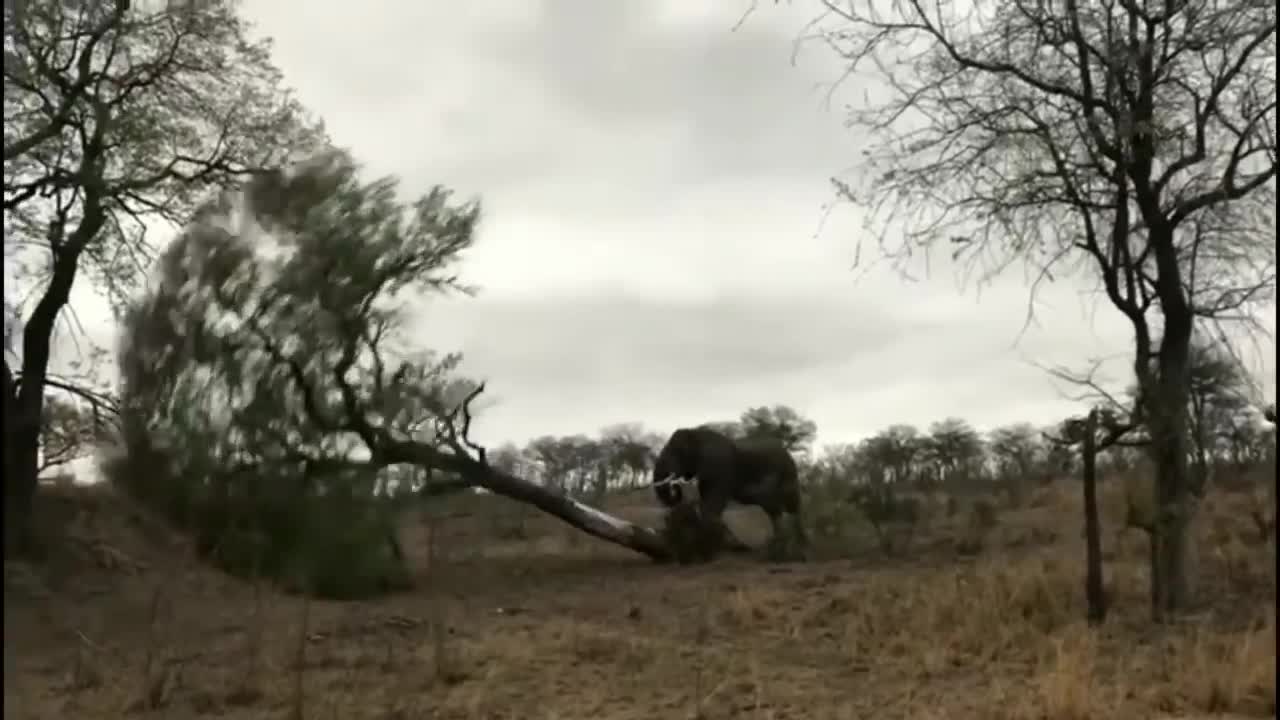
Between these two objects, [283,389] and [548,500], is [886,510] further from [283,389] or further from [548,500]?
[283,389]

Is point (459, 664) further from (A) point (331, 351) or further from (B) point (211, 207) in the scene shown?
(B) point (211, 207)

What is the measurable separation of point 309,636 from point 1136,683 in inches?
270

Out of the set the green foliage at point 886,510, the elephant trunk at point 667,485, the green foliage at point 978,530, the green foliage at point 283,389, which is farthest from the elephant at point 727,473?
the green foliage at point 283,389

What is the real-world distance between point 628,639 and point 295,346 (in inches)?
177

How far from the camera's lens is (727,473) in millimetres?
20125

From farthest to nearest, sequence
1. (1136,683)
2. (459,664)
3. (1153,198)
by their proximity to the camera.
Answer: (1153,198) → (459,664) → (1136,683)

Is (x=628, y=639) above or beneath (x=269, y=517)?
beneath

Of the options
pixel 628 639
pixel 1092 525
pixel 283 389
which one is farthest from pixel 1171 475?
pixel 283 389

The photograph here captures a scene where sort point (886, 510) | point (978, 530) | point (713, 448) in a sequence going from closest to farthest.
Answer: point (713, 448) < point (978, 530) < point (886, 510)

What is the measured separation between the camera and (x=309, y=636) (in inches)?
451

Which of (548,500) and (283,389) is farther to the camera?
(548,500)

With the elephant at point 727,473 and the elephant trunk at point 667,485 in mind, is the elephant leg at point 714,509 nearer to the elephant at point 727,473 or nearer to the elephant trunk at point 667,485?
the elephant at point 727,473

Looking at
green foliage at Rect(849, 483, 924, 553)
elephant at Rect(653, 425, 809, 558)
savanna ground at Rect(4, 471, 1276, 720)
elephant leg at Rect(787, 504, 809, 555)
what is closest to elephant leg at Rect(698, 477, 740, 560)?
elephant at Rect(653, 425, 809, 558)

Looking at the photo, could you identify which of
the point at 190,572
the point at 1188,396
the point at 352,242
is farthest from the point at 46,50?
the point at 1188,396
